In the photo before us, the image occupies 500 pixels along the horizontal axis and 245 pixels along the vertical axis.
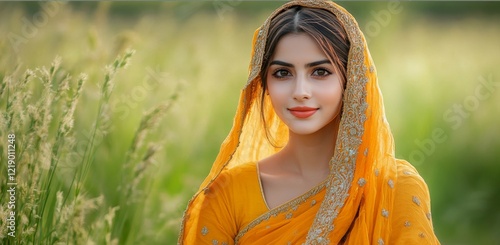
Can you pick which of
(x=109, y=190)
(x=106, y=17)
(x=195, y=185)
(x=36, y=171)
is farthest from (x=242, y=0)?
(x=36, y=171)

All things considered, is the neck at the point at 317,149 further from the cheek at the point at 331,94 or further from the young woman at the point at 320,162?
the cheek at the point at 331,94

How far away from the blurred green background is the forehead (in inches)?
39.9

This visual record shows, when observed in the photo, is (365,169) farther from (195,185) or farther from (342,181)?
(195,185)

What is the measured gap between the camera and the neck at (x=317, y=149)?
1927mm

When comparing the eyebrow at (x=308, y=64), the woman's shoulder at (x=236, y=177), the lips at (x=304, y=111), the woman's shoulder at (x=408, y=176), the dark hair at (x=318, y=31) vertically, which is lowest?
the woman's shoulder at (x=408, y=176)

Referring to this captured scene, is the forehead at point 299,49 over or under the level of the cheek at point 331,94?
over

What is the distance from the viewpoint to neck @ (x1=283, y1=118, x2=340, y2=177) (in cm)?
193

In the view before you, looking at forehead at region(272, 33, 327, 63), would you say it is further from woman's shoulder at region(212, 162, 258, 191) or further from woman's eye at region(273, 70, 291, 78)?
woman's shoulder at region(212, 162, 258, 191)

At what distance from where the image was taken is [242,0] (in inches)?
125

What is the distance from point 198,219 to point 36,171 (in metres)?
0.57

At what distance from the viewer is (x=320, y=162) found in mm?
1938
